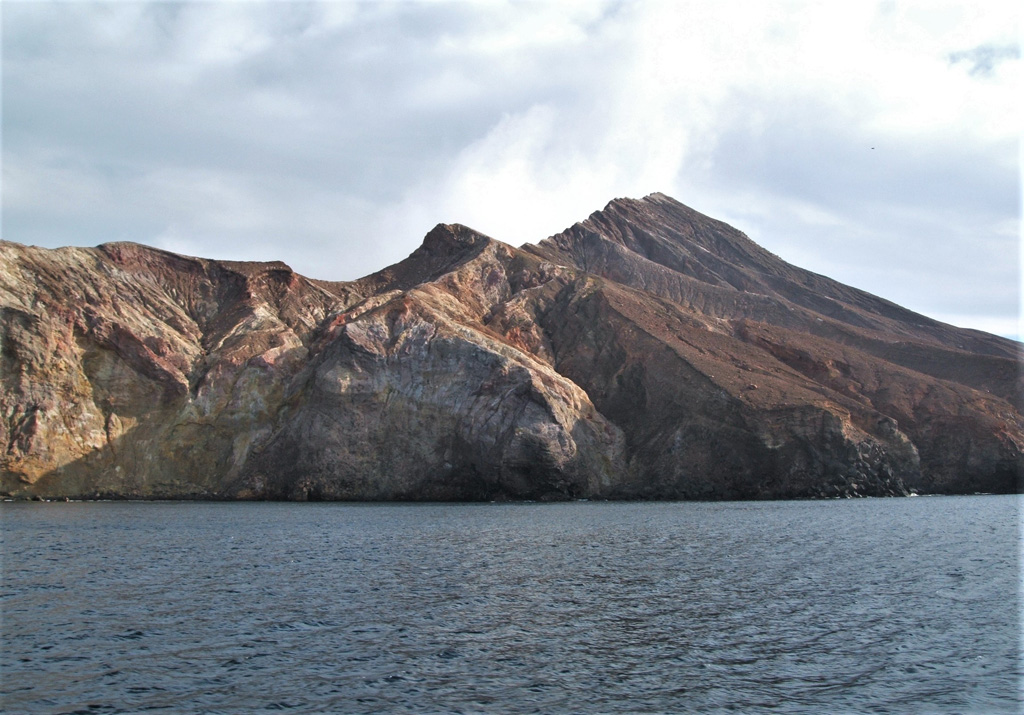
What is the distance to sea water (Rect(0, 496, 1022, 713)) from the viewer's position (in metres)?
22.7

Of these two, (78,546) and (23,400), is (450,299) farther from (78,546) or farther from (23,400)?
(78,546)

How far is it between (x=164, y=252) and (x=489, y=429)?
221 ft

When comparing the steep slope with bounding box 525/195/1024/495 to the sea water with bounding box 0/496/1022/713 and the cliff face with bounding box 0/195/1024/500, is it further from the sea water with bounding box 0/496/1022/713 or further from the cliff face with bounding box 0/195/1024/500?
the sea water with bounding box 0/496/1022/713

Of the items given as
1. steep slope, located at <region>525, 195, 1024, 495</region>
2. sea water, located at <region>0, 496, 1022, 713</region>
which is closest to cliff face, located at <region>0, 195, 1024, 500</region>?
steep slope, located at <region>525, 195, 1024, 495</region>

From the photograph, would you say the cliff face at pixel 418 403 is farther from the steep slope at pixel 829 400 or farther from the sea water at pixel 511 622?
the sea water at pixel 511 622

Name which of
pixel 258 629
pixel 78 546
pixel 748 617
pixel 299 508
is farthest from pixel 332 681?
pixel 299 508

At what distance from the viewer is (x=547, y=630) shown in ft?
98.0

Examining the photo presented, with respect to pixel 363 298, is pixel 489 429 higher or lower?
lower

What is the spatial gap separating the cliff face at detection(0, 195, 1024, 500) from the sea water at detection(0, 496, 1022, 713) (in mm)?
48754

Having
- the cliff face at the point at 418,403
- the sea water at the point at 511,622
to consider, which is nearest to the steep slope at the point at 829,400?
the cliff face at the point at 418,403

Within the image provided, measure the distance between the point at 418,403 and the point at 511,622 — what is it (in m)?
84.0

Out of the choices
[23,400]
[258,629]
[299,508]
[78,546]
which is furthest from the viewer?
[23,400]

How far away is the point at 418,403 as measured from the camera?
114m

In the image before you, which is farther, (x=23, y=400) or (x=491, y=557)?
(x=23, y=400)
